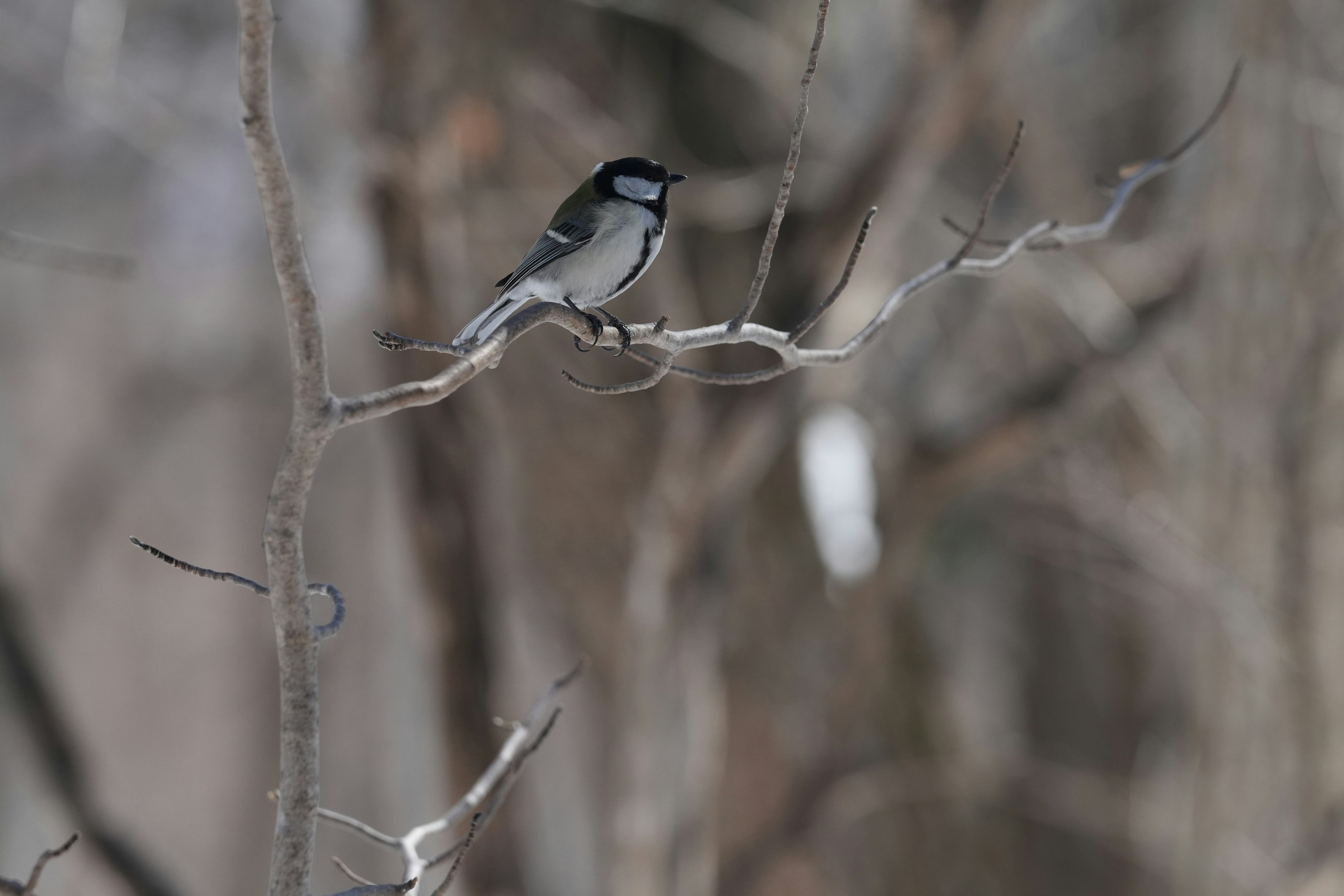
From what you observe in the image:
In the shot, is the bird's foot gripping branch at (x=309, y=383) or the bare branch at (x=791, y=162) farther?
the bare branch at (x=791, y=162)

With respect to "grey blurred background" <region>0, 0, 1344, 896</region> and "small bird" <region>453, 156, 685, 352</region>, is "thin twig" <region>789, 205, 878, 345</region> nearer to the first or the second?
"small bird" <region>453, 156, 685, 352</region>

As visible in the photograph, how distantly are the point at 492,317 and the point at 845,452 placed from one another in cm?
230

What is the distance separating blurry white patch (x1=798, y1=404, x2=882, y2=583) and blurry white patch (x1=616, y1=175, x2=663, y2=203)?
6.78 feet

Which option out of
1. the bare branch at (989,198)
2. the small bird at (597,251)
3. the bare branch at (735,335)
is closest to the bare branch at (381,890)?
the bare branch at (735,335)

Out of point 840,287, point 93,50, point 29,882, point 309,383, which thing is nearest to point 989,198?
point 840,287

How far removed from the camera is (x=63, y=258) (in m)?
1.77

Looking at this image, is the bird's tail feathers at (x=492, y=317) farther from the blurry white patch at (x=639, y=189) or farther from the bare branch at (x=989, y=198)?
the bare branch at (x=989, y=198)

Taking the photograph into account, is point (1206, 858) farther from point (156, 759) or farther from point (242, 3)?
point (156, 759)

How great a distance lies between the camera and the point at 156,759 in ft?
38.0

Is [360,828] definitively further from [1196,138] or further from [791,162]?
[1196,138]

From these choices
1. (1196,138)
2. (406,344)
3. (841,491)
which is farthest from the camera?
(841,491)

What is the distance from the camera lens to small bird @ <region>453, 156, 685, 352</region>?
145 cm

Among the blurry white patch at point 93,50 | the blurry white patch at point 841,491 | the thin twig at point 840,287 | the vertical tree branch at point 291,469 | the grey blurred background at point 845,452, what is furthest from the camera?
the blurry white patch at point 841,491

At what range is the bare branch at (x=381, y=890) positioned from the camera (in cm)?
82
